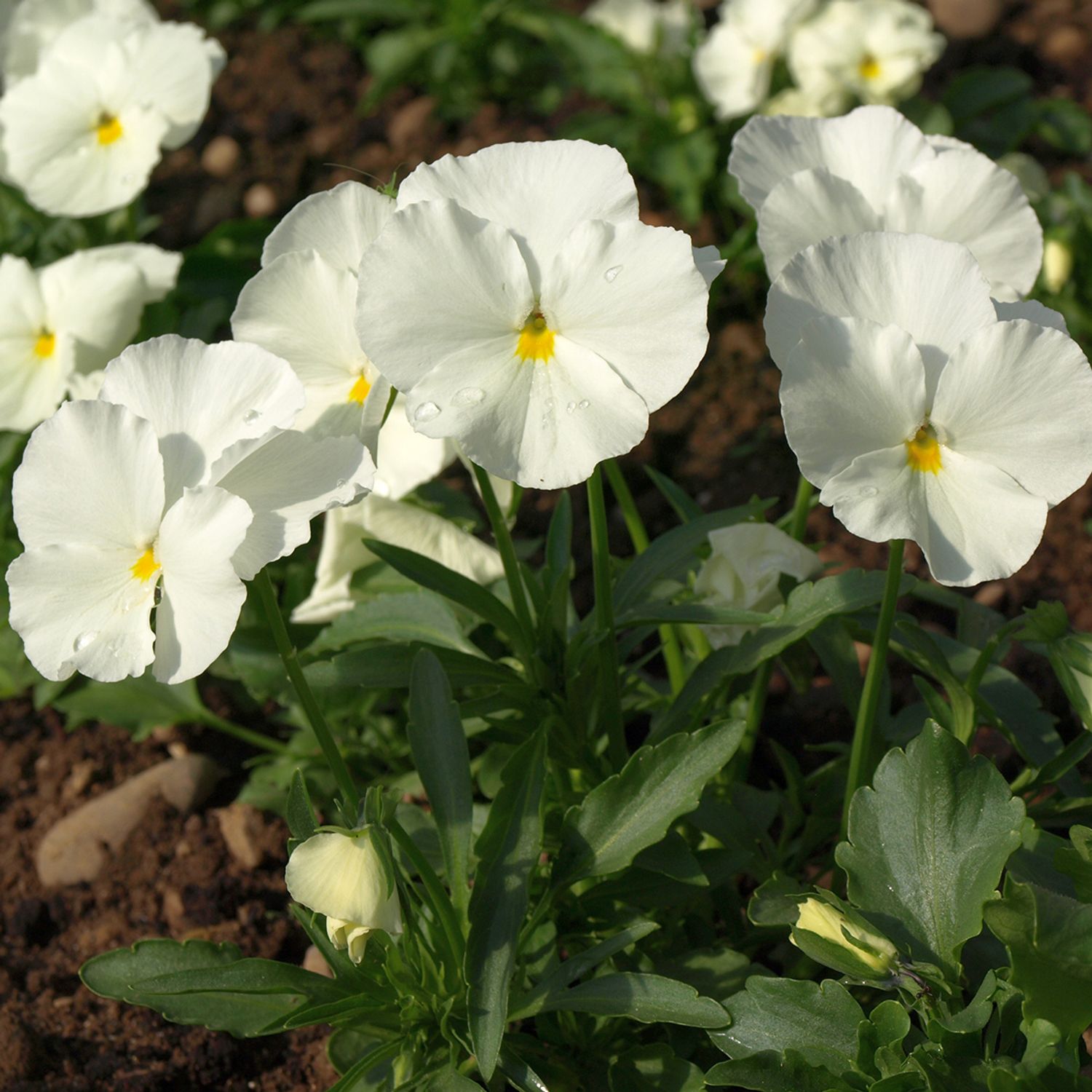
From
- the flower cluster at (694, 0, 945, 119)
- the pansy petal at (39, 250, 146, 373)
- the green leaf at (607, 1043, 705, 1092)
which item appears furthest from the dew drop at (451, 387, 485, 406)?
the flower cluster at (694, 0, 945, 119)

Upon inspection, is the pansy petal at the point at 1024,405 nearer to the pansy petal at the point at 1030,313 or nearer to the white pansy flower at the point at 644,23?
the pansy petal at the point at 1030,313

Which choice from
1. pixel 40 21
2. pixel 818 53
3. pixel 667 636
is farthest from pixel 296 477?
pixel 818 53

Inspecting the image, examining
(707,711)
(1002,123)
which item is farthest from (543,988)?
(1002,123)

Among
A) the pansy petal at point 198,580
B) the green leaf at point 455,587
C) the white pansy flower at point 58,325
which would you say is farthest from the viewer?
the white pansy flower at point 58,325

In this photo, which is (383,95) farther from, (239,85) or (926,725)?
(926,725)

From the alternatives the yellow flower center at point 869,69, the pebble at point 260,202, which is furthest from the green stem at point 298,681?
the pebble at point 260,202

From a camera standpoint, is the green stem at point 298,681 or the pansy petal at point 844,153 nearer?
the green stem at point 298,681

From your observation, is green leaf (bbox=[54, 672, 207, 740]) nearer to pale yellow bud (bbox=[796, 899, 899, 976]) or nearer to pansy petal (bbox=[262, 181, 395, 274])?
pansy petal (bbox=[262, 181, 395, 274])

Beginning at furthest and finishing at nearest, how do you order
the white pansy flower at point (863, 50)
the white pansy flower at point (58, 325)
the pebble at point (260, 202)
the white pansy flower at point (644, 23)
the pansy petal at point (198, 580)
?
the pebble at point (260, 202)
the white pansy flower at point (644, 23)
the white pansy flower at point (863, 50)
the white pansy flower at point (58, 325)
the pansy petal at point (198, 580)
